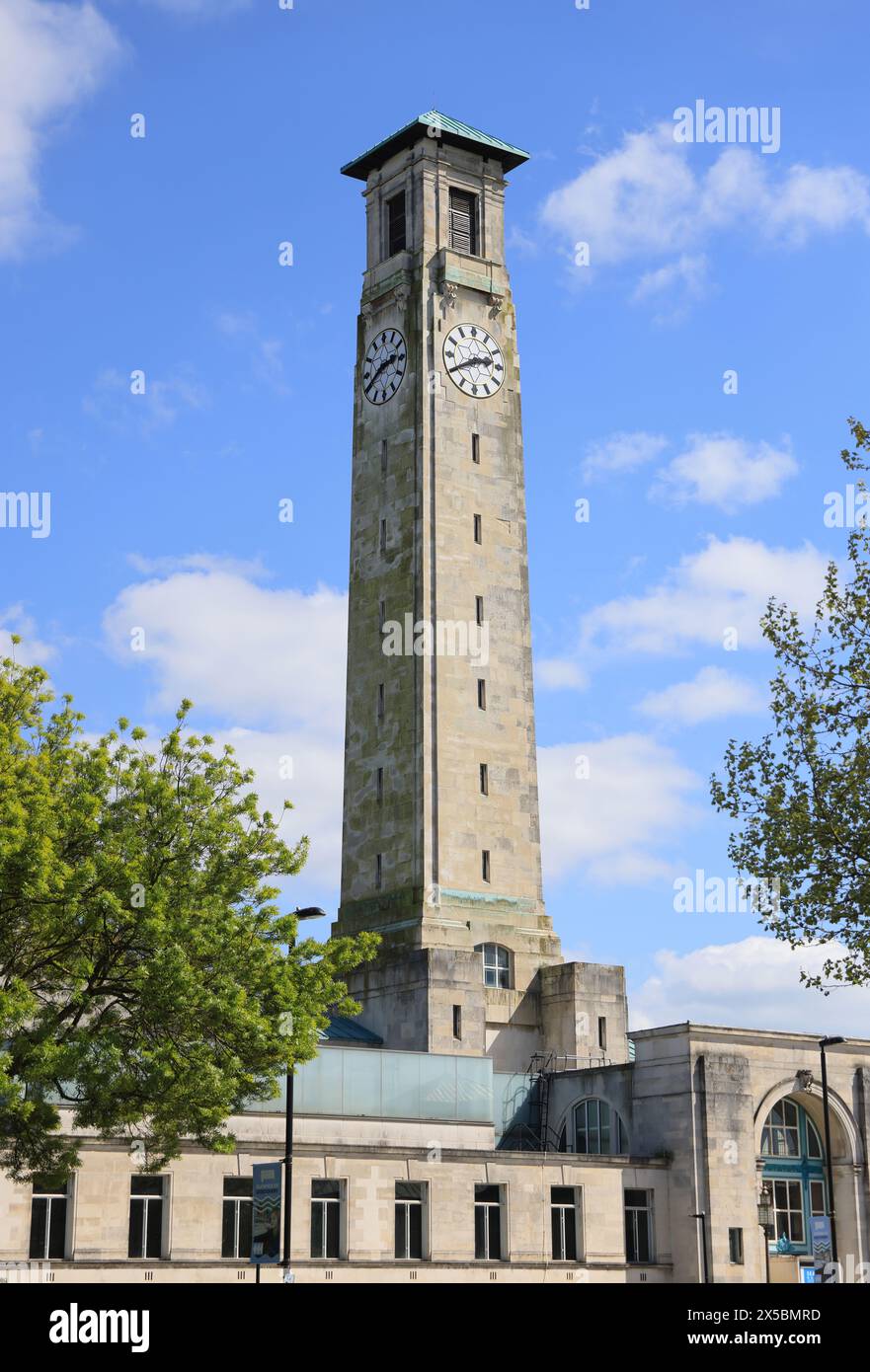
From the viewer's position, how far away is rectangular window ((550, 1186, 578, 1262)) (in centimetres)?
5328

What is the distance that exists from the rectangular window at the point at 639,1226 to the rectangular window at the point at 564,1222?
2.52 meters

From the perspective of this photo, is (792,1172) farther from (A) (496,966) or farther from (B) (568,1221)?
(A) (496,966)

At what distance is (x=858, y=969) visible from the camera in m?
30.6

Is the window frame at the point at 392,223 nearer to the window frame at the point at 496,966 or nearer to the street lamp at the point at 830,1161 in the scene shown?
the window frame at the point at 496,966

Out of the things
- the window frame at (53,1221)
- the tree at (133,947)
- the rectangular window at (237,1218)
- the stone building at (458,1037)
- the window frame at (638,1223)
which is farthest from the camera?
the window frame at (638,1223)

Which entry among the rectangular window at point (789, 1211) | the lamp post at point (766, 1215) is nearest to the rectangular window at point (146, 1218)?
the lamp post at point (766, 1215)

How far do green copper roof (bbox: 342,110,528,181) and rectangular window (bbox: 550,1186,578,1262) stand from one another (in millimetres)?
46663

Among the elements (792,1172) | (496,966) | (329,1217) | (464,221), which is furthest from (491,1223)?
(464,221)

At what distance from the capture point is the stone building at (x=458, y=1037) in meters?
48.2

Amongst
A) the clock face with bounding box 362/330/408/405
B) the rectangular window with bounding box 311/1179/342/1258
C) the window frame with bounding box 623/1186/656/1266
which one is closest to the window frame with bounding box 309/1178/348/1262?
the rectangular window with bounding box 311/1179/342/1258

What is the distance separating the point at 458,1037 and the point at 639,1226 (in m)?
9.76
